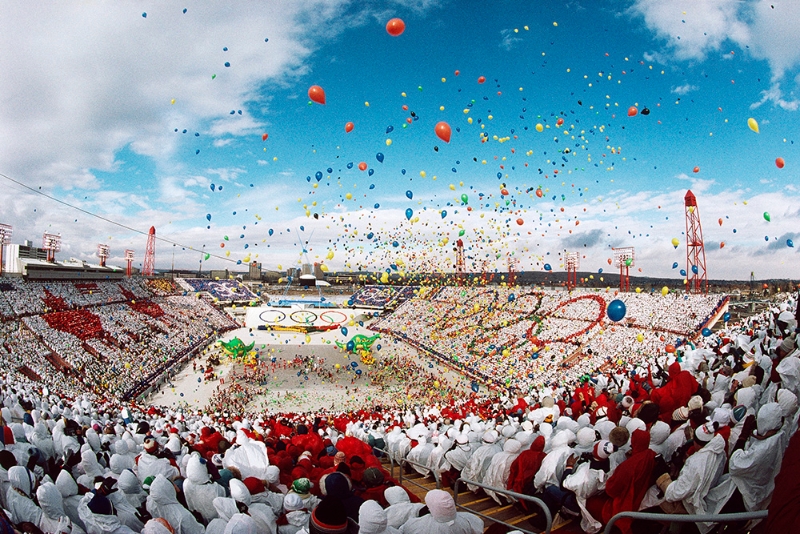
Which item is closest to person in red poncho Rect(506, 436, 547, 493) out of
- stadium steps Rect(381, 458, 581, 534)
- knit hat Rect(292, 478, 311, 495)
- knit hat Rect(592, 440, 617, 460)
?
stadium steps Rect(381, 458, 581, 534)

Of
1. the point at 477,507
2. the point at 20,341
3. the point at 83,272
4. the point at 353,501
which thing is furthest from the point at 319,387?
the point at 83,272

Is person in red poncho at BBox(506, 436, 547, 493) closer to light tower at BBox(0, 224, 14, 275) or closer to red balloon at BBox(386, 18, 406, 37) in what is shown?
red balloon at BBox(386, 18, 406, 37)

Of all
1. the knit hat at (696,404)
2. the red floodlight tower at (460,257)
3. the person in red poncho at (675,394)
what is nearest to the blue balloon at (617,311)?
the person in red poncho at (675,394)

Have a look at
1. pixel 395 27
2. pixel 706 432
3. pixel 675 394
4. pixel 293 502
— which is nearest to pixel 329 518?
pixel 293 502

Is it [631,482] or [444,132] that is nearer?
[631,482]

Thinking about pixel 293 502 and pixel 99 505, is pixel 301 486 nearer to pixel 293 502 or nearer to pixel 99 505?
pixel 293 502

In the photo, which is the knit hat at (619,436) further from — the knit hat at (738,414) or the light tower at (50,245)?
the light tower at (50,245)

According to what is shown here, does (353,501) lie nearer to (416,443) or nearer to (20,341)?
(416,443)
